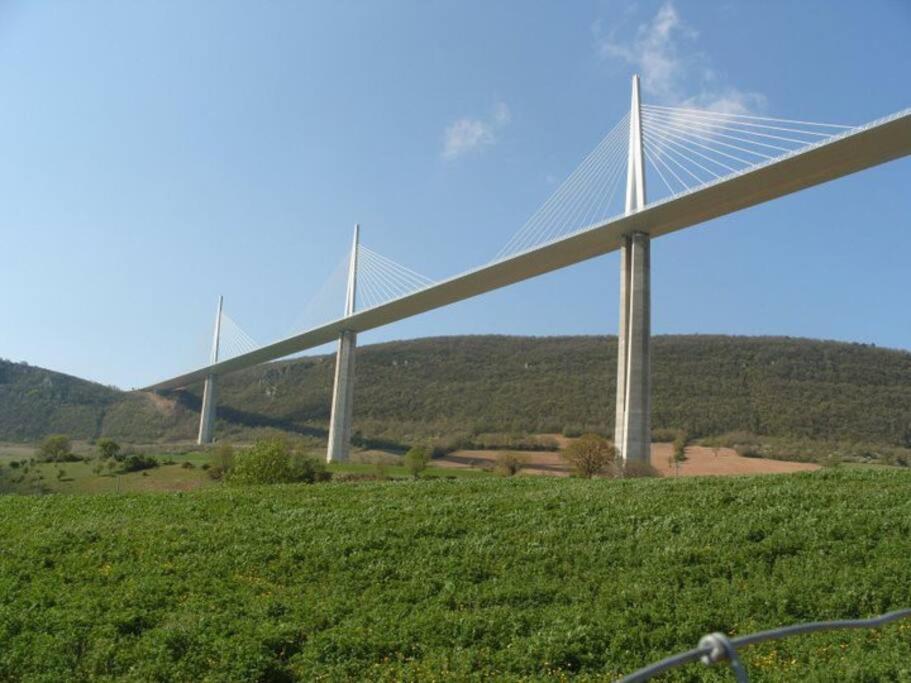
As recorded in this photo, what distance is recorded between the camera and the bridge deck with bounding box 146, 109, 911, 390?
20906 millimetres

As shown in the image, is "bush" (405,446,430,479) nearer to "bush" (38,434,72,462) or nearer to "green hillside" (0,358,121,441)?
"bush" (38,434,72,462)

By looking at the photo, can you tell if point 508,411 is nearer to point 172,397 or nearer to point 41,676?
point 172,397

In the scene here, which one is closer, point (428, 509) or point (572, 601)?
point (572, 601)

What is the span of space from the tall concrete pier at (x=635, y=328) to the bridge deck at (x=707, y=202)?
0.86 meters

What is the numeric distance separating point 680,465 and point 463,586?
2694 cm

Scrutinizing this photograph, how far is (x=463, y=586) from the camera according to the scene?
670 cm

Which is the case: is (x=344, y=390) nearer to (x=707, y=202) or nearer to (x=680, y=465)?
(x=680, y=465)

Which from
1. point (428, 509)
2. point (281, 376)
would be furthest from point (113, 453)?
point (281, 376)

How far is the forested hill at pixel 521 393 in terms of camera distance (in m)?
51.5

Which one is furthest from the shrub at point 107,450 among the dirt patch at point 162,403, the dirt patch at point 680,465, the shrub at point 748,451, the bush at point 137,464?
the dirt patch at point 162,403

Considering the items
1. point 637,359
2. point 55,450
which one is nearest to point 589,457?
point 637,359

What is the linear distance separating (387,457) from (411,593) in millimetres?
41741

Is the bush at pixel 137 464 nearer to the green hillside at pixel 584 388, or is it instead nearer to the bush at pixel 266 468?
the bush at pixel 266 468

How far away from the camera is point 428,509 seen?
9734mm
